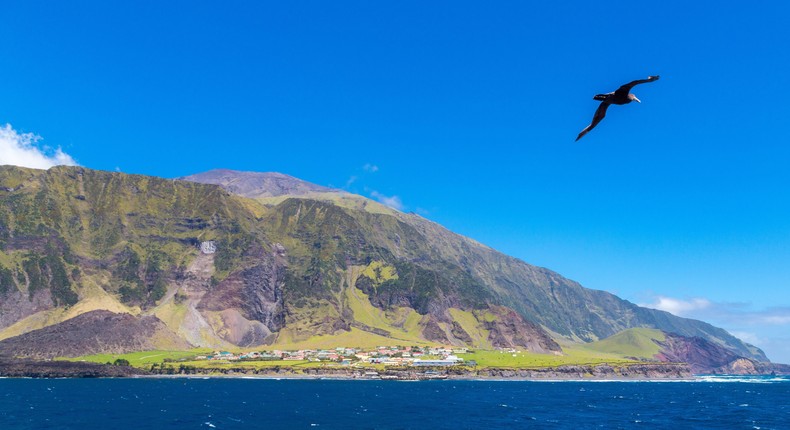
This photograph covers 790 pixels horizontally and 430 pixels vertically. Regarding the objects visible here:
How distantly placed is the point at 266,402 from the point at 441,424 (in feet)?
219

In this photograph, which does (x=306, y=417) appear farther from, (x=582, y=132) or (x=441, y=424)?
(x=582, y=132)

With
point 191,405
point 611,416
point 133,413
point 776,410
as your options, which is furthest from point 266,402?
point 776,410

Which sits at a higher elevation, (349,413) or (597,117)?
(597,117)

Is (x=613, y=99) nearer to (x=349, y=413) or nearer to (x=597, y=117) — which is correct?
(x=597, y=117)

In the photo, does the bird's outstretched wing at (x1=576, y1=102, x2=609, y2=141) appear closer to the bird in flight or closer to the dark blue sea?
the bird in flight

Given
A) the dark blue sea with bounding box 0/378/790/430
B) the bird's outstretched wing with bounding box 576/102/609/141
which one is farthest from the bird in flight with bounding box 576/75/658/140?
the dark blue sea with bounding box 0/378/790/430

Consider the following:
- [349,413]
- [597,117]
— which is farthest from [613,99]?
[349,413]

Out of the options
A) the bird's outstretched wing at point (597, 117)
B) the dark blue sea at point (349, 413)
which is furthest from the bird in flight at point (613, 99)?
the dark blue sea at point (349, 413)

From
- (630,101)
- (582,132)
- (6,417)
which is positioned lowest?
(6,417)

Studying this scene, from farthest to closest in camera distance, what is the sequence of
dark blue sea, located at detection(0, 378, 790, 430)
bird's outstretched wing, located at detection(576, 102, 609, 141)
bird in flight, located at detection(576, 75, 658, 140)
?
1. dark blue sea, located at detection(0, 378, 790, 430)
2. bird in flight, located at detection(576, 75, 658, 140)
3. bird's outstretched wing, located at detection(576, 102, 609, 141)

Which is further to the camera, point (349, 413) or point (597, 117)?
point (349, 413)

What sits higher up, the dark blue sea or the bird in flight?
the bird in flight

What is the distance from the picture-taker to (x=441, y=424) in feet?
443

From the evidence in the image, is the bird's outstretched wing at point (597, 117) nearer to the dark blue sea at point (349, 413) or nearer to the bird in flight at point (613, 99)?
the bird in flight at point (613, 99)
